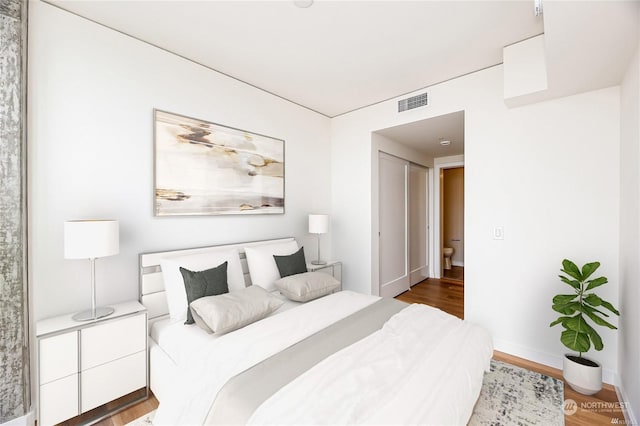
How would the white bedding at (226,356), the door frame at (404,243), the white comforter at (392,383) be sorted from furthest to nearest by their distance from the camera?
the door frame at (404,243) → the white bedding at (226,356) → the white comforter at (392,383)

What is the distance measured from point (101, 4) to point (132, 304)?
2216 millimetres

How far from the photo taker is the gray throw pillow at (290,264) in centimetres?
288

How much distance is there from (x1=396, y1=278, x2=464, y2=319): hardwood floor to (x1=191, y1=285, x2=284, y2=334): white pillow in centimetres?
278

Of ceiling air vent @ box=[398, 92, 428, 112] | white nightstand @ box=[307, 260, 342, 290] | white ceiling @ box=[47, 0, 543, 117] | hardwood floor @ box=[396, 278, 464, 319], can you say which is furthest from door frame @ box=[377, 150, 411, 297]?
white ceiling @ box=[47, 0, 543, 117]

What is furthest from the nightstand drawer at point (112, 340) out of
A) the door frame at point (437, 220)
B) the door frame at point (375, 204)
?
the door frame at point (437, 220)

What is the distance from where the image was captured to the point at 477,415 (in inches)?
74.6

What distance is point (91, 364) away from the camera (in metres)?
1.80

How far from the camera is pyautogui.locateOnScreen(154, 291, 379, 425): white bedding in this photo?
4.45 ft

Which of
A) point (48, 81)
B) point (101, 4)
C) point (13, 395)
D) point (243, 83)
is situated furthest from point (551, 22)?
point (13, 395)

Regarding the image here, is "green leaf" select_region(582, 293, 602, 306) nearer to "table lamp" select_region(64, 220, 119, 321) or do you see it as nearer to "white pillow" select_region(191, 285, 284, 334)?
"white pillow" select_region(191, 285, 284, 334)

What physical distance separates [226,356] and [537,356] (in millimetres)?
2756

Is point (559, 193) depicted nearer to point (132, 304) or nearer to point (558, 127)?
point (558, 127)

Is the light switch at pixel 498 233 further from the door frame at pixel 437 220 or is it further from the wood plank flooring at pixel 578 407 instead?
the door frame at pixel 437 220

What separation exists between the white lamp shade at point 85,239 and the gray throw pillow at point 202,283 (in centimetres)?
56
